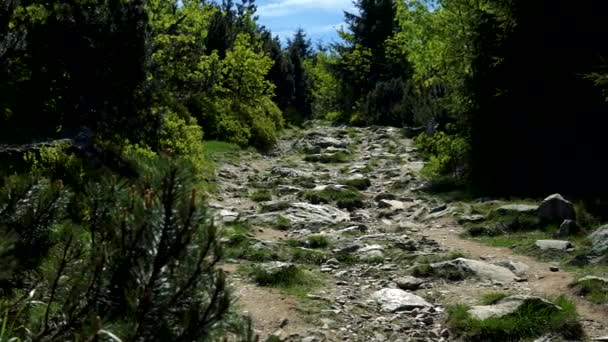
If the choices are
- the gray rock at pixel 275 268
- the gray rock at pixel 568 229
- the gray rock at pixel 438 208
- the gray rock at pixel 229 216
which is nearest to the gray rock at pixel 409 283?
the gray rock at pixel 275 268

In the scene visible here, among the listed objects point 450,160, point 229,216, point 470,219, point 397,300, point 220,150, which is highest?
point 220,150

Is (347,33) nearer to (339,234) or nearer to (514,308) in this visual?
(339,234)

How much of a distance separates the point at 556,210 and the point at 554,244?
5.58 ft

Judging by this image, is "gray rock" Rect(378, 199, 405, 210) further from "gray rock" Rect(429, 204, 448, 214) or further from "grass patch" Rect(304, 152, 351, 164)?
"grass patch" Rect(304, 152, 351, 164)

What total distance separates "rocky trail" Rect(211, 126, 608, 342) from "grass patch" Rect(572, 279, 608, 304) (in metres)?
0.13

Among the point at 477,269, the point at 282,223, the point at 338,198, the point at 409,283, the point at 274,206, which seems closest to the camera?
the point at 409,283

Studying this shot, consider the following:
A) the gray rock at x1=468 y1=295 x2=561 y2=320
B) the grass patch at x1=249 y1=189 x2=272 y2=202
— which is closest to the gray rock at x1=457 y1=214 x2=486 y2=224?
the grass patch at x1=249 y1=189 x2=272 y2=202

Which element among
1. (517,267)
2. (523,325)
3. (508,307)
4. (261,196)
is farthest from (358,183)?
(523,325)

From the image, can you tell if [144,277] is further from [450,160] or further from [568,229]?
[450,160]

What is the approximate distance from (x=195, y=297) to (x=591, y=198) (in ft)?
40.1

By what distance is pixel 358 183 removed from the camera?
18062 mm

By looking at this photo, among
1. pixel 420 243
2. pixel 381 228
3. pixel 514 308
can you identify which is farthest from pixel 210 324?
pixel 381 228

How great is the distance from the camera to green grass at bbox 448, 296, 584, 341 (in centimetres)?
698

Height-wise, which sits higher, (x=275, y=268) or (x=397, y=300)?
(x=275, y=268)
